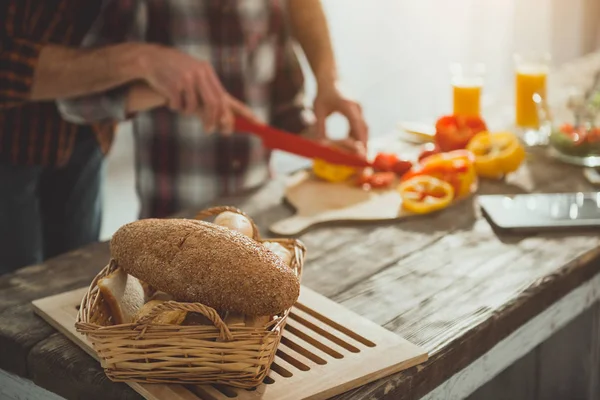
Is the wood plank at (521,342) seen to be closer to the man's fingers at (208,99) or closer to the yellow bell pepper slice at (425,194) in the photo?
the yellow bell pepper slice at (425,194)

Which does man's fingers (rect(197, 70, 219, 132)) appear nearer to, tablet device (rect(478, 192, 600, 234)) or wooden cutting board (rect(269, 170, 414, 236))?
wooden cutting board (rect(269, 170, 414, 236))

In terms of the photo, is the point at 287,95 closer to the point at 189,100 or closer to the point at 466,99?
the point at 466,99

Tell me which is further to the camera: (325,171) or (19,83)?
(325,171)

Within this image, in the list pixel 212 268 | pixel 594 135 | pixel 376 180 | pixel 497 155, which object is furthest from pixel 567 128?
pixel 212 268

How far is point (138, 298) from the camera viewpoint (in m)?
1.06

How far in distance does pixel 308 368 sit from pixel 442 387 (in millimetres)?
207

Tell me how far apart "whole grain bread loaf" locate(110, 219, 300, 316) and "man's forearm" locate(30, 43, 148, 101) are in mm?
623

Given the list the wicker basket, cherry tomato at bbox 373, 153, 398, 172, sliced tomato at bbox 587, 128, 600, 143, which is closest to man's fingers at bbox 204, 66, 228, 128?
cherry tomato at bbox 373, 153, 398, 172

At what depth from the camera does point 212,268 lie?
3.23 ft

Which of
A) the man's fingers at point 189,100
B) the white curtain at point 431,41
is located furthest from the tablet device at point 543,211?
the white curtain at point 431,41

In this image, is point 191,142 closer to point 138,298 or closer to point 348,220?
point 348,220

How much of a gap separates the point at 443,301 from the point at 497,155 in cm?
58

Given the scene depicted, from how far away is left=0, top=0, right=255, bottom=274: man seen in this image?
1561mm

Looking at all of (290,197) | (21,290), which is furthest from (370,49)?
(21,290)
